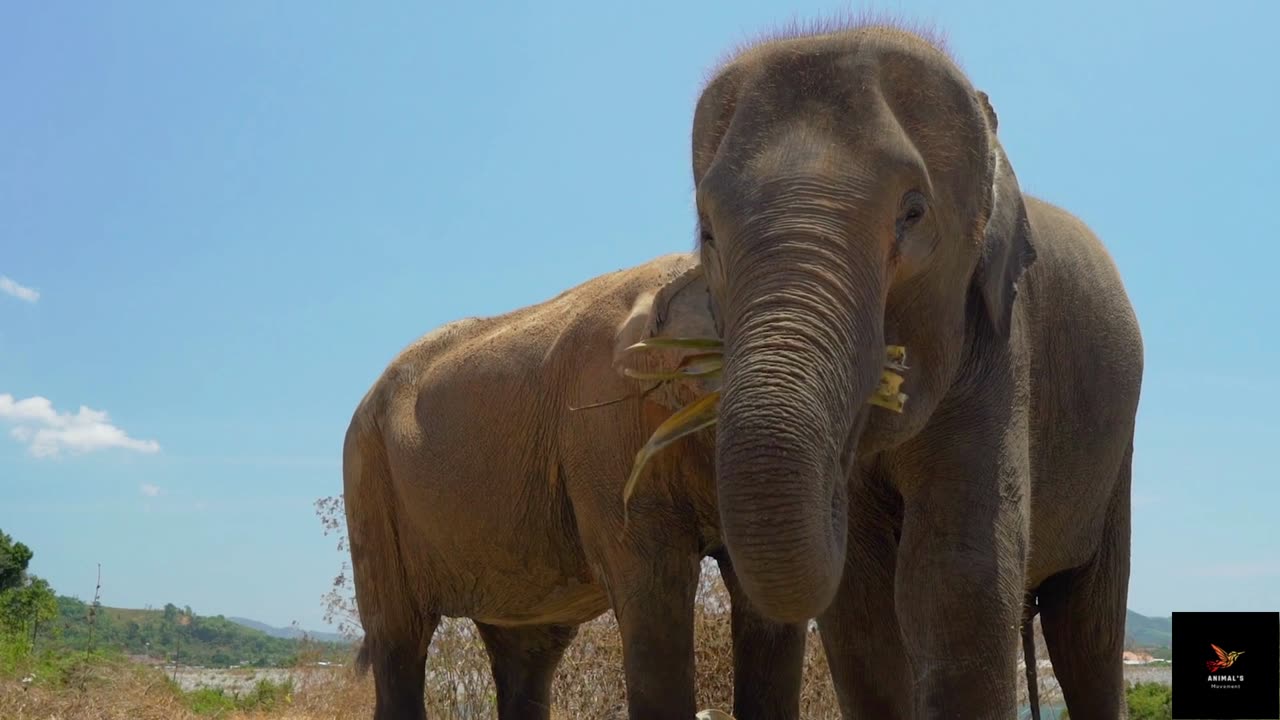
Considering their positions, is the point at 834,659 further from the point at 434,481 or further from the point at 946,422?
the point at 434,481

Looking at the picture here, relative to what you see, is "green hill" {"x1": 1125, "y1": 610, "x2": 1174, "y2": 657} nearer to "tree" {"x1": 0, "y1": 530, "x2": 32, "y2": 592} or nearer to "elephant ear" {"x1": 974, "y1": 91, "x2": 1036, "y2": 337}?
"elephant ear" {"x1": 974, "y1": 91, "x2": 1036, "y2": 337}

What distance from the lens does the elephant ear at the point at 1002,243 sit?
457 cm

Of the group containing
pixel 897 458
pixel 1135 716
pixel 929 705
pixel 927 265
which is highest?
pixel 927 265

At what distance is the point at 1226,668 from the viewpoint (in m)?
7.96

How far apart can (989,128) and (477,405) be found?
3.77m

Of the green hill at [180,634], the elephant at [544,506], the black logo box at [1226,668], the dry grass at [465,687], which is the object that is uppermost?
the elephant at [544,506]

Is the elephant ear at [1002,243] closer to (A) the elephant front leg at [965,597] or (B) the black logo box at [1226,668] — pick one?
(A) the elephant front leg at [965,597]

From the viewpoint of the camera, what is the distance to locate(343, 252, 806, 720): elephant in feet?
20.3

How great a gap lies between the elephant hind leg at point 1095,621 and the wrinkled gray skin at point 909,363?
0.93ft

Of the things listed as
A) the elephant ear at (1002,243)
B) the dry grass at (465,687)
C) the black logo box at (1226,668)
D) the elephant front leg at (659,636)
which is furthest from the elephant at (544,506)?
the dry grass at (465,687)

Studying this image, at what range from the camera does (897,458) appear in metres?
4.85

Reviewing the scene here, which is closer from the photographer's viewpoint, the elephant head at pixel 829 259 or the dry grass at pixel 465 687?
the elephant head at pixel 829 259

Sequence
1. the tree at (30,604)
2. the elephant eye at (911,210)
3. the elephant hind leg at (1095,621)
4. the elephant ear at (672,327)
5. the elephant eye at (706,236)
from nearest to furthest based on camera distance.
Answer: the elephant eye at (911,210) → the elephant eye at (706,236) → the elephant ear at (672,327) → the elephant hind leg at (1095,621) → the tree at (30,604)

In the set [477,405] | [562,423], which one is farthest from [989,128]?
[477,405]
